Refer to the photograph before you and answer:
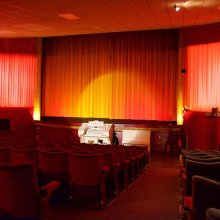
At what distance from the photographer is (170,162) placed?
10.0 metres

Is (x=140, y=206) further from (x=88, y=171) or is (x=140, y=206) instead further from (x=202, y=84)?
(x=202, y=84)

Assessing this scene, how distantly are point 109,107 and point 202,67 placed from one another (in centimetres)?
455

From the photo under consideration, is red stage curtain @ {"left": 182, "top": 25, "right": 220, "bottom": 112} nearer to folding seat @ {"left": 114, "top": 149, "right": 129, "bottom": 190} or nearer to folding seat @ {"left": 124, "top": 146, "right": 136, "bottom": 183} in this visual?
folding seat @ {"left": 124, "top": 146, "right": 136, "bottom": 183}

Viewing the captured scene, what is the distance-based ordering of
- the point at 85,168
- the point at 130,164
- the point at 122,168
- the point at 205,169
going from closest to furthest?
the point at 205,169
the point at 85,168
the point at 122,168
the point at 130,164

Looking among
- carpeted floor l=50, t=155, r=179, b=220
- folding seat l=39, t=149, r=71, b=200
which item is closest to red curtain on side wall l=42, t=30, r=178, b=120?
carpeted floor l=50, t=155, r=179, b=220

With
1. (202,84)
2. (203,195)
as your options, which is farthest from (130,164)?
(202,84)

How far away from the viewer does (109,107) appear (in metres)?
14.6

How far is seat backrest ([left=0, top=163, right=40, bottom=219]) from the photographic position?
105 inches

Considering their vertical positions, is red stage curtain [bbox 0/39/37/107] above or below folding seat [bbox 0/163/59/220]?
above

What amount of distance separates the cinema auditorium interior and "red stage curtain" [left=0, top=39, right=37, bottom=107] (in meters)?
0.05

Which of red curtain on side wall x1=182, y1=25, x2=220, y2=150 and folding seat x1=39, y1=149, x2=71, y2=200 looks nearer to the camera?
folding seat x1=39, y1=149, x2=71, y2=200

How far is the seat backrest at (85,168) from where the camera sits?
4164 mm

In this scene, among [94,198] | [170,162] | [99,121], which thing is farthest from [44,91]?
[94,198]

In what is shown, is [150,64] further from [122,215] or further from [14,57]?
Answer: [122,215]
